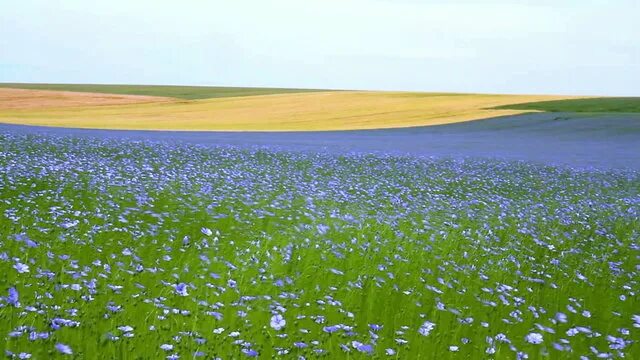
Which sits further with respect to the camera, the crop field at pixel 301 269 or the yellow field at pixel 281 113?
the yellow field at pixel 281 113

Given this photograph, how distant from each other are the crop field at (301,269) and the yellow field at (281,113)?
2832cm

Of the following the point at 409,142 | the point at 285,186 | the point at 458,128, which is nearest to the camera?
the point at 285,186

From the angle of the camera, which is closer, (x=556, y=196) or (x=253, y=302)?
(x=253, y=302)

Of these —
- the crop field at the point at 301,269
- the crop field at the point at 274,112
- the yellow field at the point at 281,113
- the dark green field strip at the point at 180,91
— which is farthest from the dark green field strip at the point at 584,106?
the crop field at the point at 301,269

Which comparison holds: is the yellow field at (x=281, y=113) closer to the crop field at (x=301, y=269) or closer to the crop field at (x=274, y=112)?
the crop field at (x=274, y=112)

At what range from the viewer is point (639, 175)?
22.5 metres

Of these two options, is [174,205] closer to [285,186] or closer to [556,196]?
[285,186]

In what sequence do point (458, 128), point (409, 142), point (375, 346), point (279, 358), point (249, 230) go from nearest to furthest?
1. point (279, 358)
2. point (375, 346)
3. point (249, 230)
4. point (409, 142)
5. point (458, 128)

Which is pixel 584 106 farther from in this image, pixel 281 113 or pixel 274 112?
pixel 274 112

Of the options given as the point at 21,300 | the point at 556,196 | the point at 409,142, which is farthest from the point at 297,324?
the point at 409,142

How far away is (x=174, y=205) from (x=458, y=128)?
34177 mm

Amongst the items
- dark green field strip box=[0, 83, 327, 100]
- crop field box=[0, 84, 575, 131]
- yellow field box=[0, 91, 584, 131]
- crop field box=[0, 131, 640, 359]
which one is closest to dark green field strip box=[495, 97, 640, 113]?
crop field box=[0, 84, 575, 131]

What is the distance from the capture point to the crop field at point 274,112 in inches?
1711

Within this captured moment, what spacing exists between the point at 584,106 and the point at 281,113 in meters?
25.1
